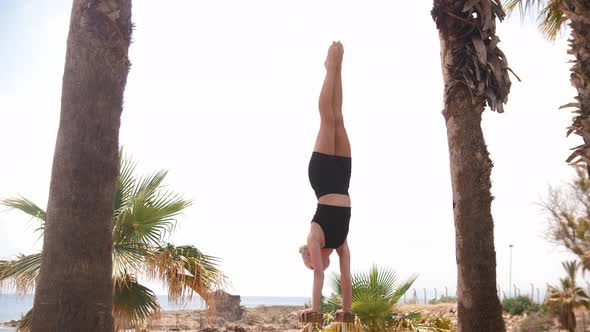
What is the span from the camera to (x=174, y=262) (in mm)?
7398

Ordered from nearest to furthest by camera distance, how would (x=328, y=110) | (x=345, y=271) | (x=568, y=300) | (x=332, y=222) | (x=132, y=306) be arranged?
(x=332, y=222)
(x=345, y=271)
(x=328, y=110)
(x=132, y=306)
(x=568, y=300)

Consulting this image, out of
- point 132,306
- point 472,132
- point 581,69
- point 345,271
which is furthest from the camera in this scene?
point 132,306

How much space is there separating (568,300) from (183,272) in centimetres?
1719

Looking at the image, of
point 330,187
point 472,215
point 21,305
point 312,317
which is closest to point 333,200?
point 330,187

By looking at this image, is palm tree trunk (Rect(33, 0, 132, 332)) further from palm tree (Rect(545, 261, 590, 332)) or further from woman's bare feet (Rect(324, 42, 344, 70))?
palm tree (Rect(545, 261, 590, 332))

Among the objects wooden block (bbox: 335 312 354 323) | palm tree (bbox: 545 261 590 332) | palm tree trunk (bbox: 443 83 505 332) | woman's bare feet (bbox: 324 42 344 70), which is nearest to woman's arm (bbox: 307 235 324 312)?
wooden block (bbox: 335 312 354 323)

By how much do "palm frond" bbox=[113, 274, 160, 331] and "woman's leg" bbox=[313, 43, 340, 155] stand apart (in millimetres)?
3493

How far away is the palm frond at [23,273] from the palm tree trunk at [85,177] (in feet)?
11.1

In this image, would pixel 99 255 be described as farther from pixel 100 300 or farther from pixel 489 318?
pixel 489 318

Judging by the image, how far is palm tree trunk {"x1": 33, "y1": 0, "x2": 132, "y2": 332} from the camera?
357cm

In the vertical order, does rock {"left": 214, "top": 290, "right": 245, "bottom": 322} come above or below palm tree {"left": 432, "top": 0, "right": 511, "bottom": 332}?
below

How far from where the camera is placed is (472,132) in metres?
6.40

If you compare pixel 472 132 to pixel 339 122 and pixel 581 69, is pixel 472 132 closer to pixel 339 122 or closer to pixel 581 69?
pixel 581 69

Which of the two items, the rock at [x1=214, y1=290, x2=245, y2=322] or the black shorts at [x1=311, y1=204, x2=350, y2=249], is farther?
the rock at [x1=214, y1=290, x2=245, y2=322]
